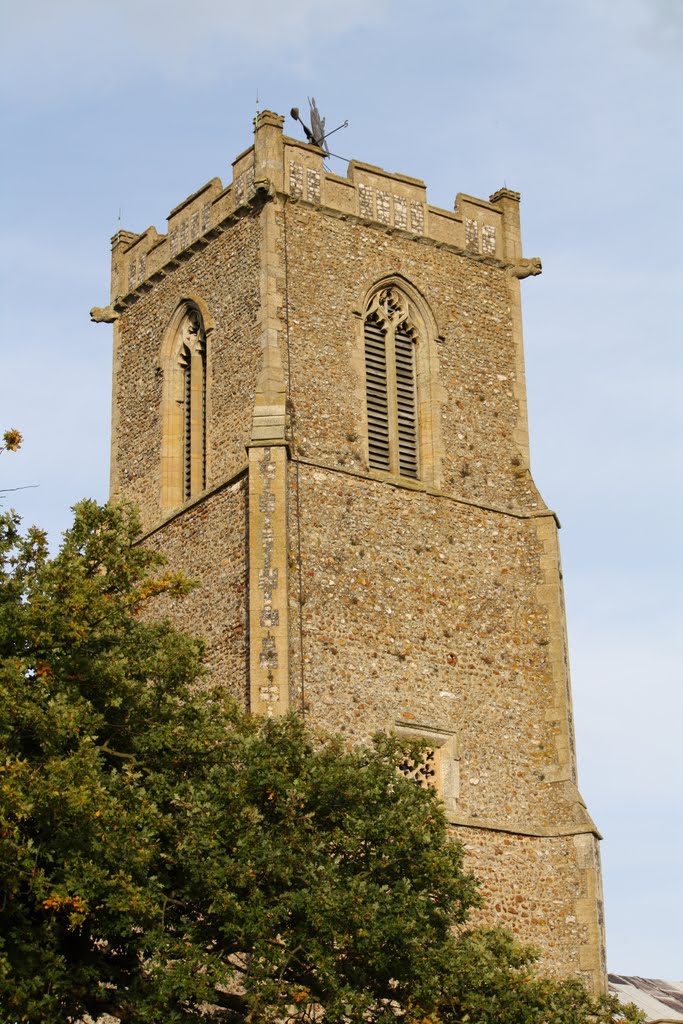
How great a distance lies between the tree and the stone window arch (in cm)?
866

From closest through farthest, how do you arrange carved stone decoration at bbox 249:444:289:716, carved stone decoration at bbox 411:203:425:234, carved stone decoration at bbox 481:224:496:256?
1. carved stone decoration at bbox 249:444:289:716
2. carved stone decoration at bbox 411:203:425:234
3. carved stone decoration at bbox 481:224:496:256

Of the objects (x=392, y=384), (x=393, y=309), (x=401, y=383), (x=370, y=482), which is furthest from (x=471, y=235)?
(x=370, y=482)

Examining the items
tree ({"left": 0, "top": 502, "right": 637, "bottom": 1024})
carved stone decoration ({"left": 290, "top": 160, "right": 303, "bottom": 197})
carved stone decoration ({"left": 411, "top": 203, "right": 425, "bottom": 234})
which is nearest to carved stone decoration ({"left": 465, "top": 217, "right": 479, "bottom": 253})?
carved stone decoration ({"left": 411, "top": 203, "right": 425, "bottom": 234})

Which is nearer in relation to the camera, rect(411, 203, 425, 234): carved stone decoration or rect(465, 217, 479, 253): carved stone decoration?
rect(411, 203, 425, 234): carved stone decoration

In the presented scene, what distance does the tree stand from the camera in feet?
59.3

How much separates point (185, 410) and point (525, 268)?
20.0 ft

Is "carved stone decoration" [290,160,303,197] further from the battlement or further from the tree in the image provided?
the tree

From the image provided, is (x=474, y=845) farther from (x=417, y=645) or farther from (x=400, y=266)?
(x=400, y=266)

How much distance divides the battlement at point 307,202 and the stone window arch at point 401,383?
1260 mm

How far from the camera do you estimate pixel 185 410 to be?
31016mm

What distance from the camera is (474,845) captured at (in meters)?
27.0

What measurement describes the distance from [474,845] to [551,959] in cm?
186

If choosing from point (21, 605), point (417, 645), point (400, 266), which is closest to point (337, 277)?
point (400, 266)

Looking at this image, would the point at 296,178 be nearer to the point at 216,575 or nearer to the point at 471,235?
the point at 471,235
